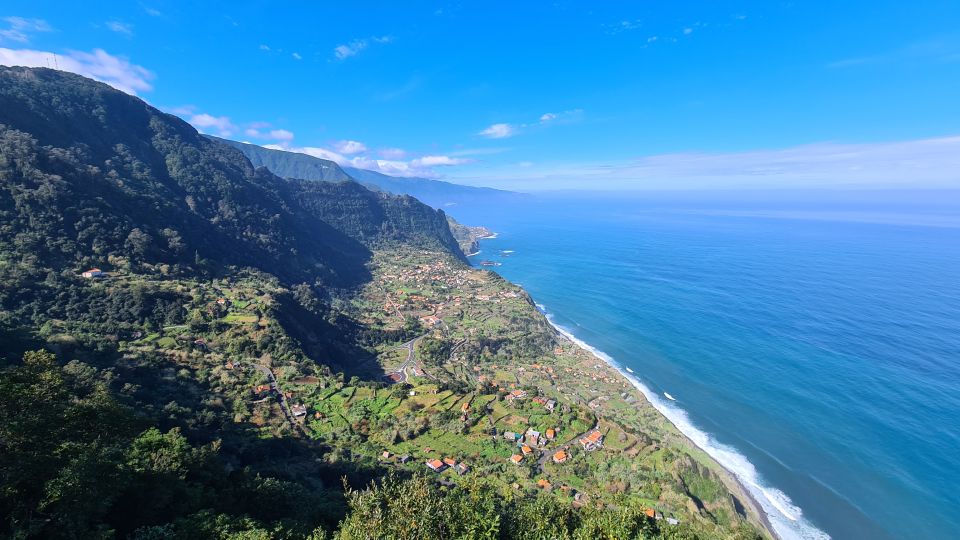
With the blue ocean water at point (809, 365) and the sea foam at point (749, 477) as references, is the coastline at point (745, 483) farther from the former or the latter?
the blue ocean water at point (809, 365)

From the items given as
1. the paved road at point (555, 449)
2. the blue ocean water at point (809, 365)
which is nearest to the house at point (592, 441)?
the paved road at point (555, 449)

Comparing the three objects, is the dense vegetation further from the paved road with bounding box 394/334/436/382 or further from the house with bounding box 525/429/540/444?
the house with bounding box 525/429/540/444

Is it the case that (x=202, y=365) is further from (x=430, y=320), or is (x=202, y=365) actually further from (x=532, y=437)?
(x=430, y=320)

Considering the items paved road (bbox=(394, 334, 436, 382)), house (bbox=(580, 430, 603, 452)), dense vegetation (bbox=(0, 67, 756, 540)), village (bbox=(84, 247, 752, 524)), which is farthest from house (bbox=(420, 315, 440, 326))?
house (bbox=(580, 430, 603, 452))

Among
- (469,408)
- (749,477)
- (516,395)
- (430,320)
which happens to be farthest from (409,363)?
(749,477)

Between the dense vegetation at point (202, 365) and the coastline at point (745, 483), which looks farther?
the coastline at point (745, 483)

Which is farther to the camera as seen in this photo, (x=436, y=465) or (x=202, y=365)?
(x=202, y=365)
